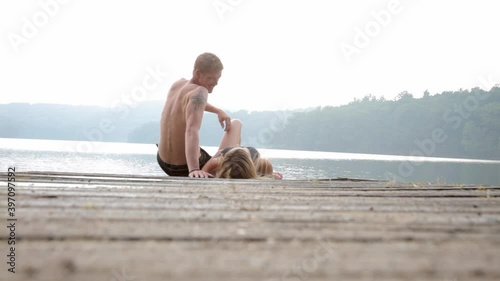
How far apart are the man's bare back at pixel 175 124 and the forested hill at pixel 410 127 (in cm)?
10184

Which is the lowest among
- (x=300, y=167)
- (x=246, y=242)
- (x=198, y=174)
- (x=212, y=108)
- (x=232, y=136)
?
(x=246, y=242)

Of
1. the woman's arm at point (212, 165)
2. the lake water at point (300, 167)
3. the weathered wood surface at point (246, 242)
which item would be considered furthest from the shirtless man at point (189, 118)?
the weathered wood surface at point (246, 242)

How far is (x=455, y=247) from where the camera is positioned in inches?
51.6

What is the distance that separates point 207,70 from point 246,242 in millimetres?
4716

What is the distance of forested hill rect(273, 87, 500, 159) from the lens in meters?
98.9

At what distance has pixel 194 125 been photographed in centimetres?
544

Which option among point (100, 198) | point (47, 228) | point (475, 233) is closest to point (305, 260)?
point (475, 233)

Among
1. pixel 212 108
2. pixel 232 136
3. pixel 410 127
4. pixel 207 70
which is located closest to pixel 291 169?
pixel 212 108

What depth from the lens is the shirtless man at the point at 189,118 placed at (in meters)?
5.38

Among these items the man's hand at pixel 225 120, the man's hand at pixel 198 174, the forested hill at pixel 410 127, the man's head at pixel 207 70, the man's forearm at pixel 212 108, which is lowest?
the man's hand at pixel 198 174

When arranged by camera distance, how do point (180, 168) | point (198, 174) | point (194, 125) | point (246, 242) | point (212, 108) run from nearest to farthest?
point (246, 242), point (198, 174), point (194, 125), point (180, 168), point (212, 108)

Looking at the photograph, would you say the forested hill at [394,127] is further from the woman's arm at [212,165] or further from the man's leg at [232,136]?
the woman's arm at [212,165]

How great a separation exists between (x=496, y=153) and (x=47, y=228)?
107 m

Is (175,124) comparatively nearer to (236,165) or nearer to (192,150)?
(192,150)
